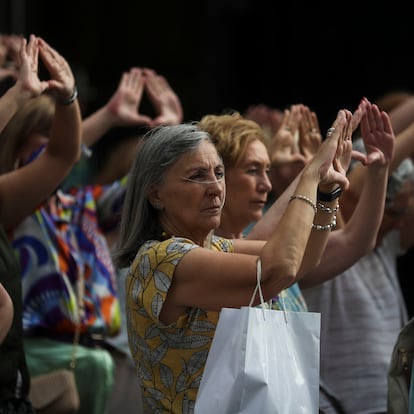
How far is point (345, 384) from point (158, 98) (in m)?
1.70

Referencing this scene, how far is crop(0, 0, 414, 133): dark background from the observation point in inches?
337

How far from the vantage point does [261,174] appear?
4.54m

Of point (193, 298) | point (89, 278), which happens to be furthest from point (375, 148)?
point (89, 278)

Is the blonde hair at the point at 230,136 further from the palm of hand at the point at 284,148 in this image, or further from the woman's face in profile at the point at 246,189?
the palm of hand at the point at 284,148

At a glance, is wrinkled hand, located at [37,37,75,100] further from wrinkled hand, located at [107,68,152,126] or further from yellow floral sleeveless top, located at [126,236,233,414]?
yellow floral sleeveless top, located at [126,236,233,414]

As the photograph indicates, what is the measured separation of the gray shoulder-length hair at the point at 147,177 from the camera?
386 centimetres

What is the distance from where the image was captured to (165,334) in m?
3.75

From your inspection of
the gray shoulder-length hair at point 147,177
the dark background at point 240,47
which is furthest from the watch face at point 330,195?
the dark background at point 240,47

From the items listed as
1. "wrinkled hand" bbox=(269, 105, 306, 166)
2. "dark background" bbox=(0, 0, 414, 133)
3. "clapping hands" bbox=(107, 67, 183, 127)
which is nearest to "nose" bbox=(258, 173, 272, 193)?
"wrinkled hand" bbox=(269, 105, 306, 166)

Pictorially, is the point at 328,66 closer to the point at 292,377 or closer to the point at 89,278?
the point at 89,278

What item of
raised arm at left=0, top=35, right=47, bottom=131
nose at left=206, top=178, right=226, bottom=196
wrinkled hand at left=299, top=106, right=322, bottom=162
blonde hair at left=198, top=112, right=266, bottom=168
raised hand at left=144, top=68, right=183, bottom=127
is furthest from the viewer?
raised hand at left=144, top=68, right=183, bottom=127

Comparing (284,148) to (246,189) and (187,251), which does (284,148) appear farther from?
(187,251)

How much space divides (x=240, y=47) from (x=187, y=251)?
5.52 m

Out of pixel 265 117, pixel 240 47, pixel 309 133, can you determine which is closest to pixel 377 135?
pixel 309 133
